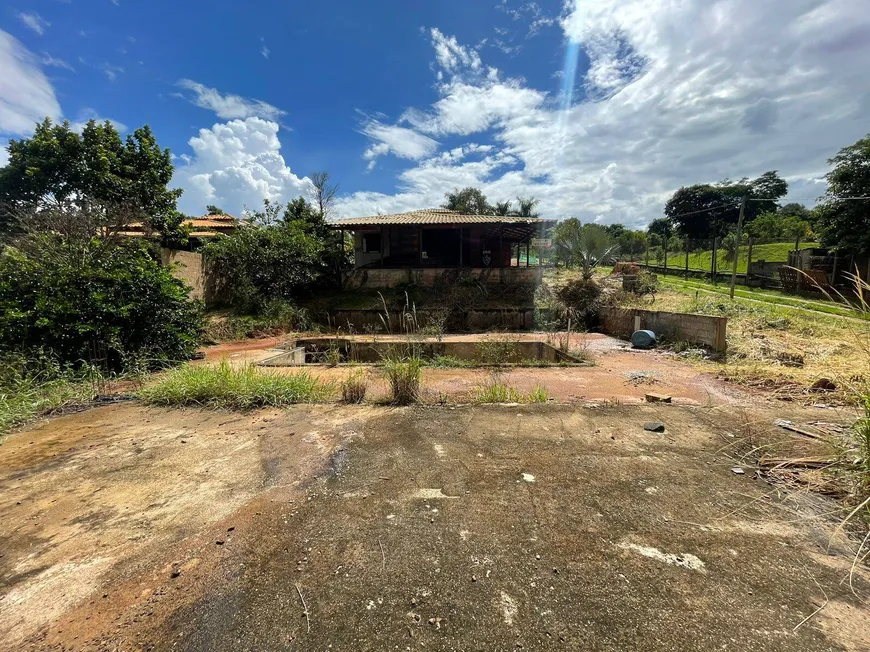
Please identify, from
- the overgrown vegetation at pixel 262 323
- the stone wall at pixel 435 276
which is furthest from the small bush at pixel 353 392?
the stone wall at pixel 435 276

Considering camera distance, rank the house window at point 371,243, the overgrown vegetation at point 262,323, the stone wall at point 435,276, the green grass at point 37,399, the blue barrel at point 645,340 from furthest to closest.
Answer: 1. the house window at point 371,243
2. the stone wall at point 435,276
3. the overgrown vegetation at point 262,323
4. the blue barrel at point 645,340
5. the green grass at point 37,399

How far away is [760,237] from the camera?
24.7 meters

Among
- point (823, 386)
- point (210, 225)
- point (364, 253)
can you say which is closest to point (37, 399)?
point (823, 386)

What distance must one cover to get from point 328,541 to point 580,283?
13350 millimetres

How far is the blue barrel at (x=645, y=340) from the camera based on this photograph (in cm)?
996

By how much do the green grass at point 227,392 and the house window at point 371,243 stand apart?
13.7m

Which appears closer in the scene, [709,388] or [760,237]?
[709,388]

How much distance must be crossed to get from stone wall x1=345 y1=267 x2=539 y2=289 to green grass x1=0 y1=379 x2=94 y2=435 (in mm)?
11136

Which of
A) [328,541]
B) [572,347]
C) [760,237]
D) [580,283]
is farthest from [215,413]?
[760,237]

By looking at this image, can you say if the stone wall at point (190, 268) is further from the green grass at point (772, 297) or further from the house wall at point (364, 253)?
the green grass at point (772, 297)

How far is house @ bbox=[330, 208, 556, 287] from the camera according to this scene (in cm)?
1542

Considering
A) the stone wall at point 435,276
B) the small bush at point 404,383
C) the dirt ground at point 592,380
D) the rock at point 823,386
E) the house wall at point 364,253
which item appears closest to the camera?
the small bush at point 404,383

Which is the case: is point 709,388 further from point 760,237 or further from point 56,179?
point 760,237

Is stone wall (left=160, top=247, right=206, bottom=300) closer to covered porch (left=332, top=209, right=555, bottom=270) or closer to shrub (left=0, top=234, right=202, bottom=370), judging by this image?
shrub (left=0, top=234, right=202, bottom=370)
